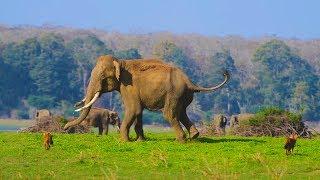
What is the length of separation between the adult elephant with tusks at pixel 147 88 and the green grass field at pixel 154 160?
0.78 meters

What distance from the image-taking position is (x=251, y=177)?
56.9 feet

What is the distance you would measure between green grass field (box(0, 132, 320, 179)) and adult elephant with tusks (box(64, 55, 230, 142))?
0.78 metres

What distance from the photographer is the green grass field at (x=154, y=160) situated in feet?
56.7

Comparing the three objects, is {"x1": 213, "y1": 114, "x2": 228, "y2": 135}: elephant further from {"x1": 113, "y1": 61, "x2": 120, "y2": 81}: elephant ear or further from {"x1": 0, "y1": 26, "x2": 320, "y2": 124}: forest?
{"x1": 0, "y1": 26, "x2": 320, "y2": 124}: forest

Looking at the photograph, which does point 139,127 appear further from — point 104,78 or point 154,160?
point 154,160

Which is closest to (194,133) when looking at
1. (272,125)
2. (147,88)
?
(147,88)

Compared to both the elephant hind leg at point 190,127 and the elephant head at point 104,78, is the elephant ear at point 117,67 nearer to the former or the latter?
the elephant head at point 104,78

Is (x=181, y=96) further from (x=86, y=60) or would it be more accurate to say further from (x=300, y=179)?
(x=86, y=60)

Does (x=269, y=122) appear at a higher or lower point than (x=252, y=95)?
higher

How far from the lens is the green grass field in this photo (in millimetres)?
17281

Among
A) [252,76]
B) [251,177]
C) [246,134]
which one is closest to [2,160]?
[251,177]

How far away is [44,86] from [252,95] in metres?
33.5

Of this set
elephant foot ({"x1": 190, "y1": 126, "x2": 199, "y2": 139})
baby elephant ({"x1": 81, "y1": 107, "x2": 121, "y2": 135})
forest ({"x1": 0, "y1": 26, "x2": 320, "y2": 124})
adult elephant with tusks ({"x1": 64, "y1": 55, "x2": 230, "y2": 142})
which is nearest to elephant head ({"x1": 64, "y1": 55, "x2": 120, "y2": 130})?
adult elephant with tusks ({"x1": 64, "y1": 55, "x2": 230, "y2": 142})

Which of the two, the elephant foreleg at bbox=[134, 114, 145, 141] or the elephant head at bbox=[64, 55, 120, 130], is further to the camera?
the elephant head at bbox=[64, 55, 120, 130]
